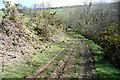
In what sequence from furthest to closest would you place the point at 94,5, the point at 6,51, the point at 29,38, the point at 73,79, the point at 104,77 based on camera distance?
the point at 94,5 < the point at 29,38 < the point at 6,51 < the point at 104,77 < the point at 73,79

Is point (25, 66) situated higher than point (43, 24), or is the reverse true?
point (43, 24)

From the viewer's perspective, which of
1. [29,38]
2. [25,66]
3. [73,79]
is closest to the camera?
[73,79]

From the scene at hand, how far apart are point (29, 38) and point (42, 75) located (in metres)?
8.50

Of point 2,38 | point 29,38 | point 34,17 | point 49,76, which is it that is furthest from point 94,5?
point 49,76

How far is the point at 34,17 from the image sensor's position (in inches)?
834

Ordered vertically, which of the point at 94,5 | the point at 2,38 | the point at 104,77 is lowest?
the point at 104,77

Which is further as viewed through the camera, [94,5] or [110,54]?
[94,5]

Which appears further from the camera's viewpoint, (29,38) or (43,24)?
(43,24)

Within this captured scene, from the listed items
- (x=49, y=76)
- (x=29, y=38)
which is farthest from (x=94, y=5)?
(x=49, y=76)

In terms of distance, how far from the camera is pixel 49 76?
7.31m

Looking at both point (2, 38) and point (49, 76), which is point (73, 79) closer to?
point (49, 76)

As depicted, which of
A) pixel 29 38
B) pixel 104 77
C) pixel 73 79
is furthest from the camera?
pixel 29 38

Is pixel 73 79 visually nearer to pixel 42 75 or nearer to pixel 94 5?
pixel 42 75

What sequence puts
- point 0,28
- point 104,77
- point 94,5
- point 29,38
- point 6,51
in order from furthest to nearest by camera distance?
point 94,5 < point 29,38 < point 0,28 < point 6,51 < point 104,77
